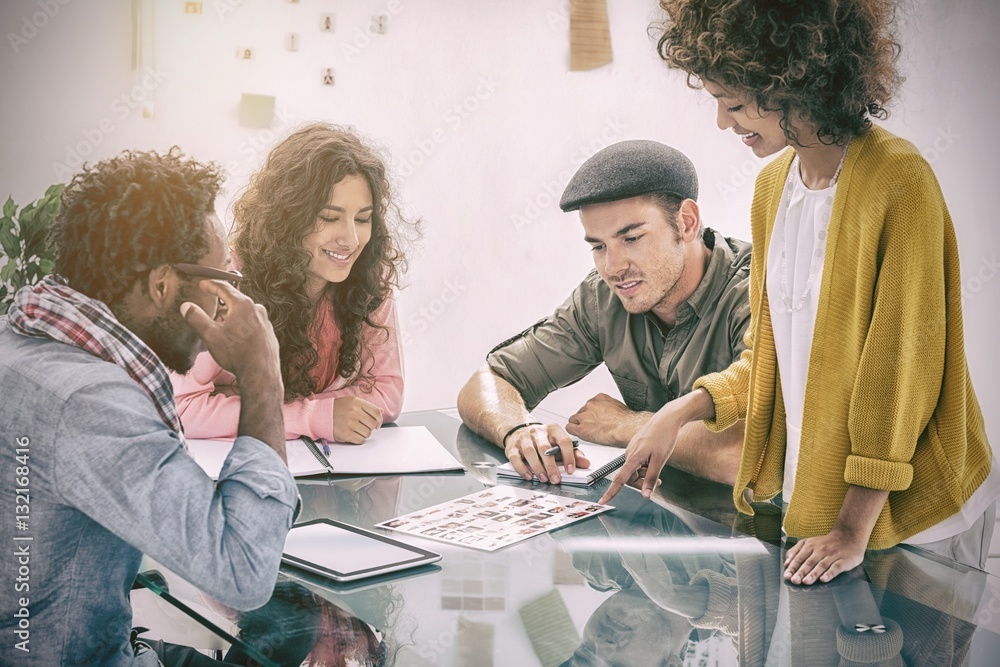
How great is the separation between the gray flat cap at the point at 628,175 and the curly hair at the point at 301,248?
0.52 meters

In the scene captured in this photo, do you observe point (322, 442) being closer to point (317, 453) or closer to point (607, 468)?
point (317, 453)

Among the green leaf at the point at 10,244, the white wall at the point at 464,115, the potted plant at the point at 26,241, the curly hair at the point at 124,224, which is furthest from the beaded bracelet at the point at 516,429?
the white wall at the point at 464,115

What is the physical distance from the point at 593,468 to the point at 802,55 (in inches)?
33.3

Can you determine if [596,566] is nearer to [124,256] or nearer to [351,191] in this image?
[124,256]

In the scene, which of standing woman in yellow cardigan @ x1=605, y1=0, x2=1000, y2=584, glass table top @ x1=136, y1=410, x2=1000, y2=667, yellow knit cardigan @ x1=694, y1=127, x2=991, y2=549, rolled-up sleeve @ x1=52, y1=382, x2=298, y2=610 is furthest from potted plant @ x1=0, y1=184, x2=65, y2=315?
yellow knit cardigan @ x1=694, y1=127, x2=991, y2=549

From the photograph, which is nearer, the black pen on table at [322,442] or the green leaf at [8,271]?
the black pen on table at [322,442]

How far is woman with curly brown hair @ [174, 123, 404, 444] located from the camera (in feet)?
7.20

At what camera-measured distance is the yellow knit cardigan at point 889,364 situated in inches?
47.8

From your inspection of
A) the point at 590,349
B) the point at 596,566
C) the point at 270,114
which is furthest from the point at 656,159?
the point at 270,114

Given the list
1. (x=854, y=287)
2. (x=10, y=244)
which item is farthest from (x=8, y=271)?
(x=854, y=287)

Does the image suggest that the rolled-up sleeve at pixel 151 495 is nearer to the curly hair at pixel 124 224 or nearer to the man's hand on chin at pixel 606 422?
the curly hair at pixel 124 224

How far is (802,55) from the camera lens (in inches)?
49.7

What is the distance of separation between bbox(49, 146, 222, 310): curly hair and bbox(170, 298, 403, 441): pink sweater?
2.31 ft

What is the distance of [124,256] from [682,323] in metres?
1.48
